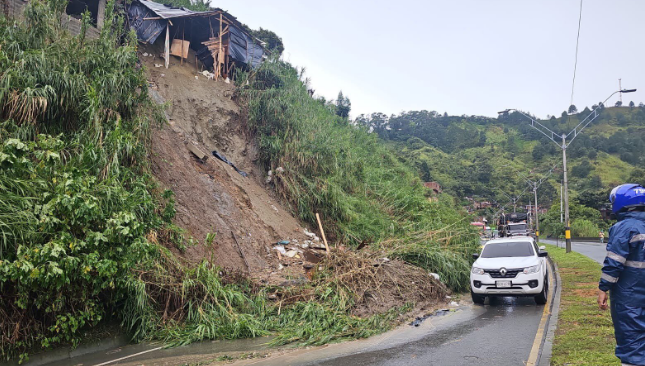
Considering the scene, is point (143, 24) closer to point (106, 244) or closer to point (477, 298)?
point (106, 244)

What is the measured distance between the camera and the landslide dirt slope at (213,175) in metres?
Result: 12.5

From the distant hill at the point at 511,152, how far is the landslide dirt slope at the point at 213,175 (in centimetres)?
3618

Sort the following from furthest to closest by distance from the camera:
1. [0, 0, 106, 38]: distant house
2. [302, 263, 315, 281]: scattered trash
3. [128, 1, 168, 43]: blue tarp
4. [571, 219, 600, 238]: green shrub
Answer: [571, 219, 600, 238]: green shrub → [128, 1, 168, 43]: blue tarp → [0, 0, 106, 38]: distant house → [302, 263, 315, 281]: scattered trash

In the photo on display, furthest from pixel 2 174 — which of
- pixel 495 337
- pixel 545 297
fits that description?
pixel 545 297

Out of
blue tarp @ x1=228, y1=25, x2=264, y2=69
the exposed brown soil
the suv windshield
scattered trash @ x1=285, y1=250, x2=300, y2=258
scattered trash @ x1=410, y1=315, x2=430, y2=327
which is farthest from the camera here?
blue tarp @ x1=228, y1=25, x2=264, y2=69

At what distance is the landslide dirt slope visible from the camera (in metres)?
12.5

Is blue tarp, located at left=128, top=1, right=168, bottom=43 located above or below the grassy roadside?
above

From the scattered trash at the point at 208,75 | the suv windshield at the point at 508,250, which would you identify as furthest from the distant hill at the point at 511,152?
the suv windshield at the point at 508,250

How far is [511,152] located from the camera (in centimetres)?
9325

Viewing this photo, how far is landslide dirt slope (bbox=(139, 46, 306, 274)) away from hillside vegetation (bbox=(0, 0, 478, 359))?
1.61 m

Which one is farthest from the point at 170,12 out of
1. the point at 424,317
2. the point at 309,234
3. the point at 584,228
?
the point at 584,228

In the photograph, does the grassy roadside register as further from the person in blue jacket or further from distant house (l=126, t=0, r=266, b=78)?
distant house (l=126, t=0, r=266, b=78)

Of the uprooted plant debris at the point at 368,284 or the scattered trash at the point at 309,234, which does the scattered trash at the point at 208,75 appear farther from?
the uprooted plant debris at the point at 368,284

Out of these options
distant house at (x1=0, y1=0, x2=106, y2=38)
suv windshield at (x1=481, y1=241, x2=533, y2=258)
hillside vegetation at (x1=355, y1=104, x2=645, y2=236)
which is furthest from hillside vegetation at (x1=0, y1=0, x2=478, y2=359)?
hillside vegetation at (x1=355, y1=104, x2=645, y2=236)
